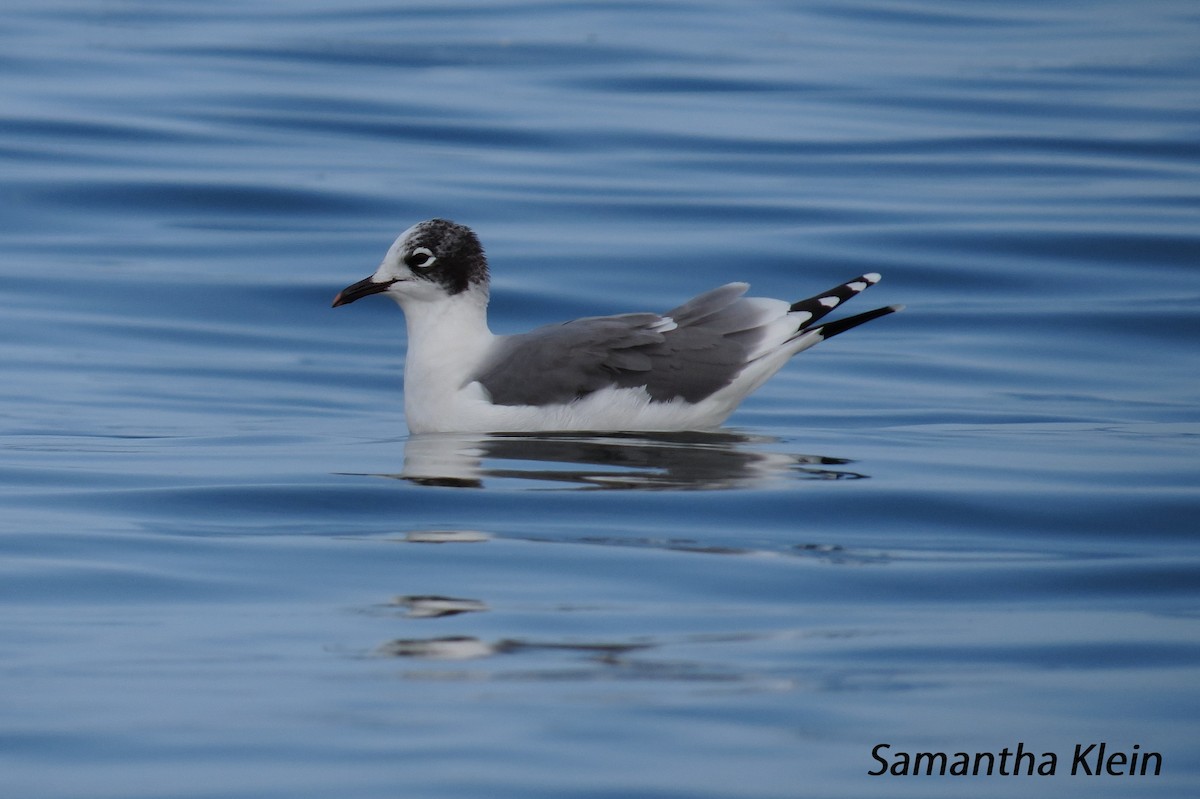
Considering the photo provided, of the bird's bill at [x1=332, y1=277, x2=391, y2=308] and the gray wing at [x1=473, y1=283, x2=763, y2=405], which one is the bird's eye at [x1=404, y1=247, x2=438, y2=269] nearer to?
the bird's bill at [x1=332, y1=277, x2=391, y2=308]

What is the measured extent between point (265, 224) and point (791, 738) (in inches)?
425

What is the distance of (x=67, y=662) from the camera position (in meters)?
5.09

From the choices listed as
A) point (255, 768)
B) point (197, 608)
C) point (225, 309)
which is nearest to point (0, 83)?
point (225, 309)

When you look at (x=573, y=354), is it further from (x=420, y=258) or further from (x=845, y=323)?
(x=845, y=323)

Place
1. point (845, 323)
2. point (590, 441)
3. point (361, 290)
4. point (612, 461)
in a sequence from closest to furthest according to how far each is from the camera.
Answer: point (612, 461), point (590, 441), point (845, 323), point (361, 290)

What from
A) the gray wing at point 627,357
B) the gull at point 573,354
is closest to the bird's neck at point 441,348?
the gull at point 573,354

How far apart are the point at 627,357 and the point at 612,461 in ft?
2.50

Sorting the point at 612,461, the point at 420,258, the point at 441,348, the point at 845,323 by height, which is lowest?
the point at 612,461

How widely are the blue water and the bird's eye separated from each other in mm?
752

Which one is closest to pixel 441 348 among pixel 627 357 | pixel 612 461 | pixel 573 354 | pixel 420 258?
pixel 420 258

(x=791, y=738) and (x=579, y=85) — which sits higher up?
(x=579, y=85)

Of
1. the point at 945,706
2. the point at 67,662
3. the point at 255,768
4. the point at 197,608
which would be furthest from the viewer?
the point at 197,608

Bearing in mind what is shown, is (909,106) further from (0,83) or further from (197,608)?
(197,608)

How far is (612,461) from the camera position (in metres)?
7.82
